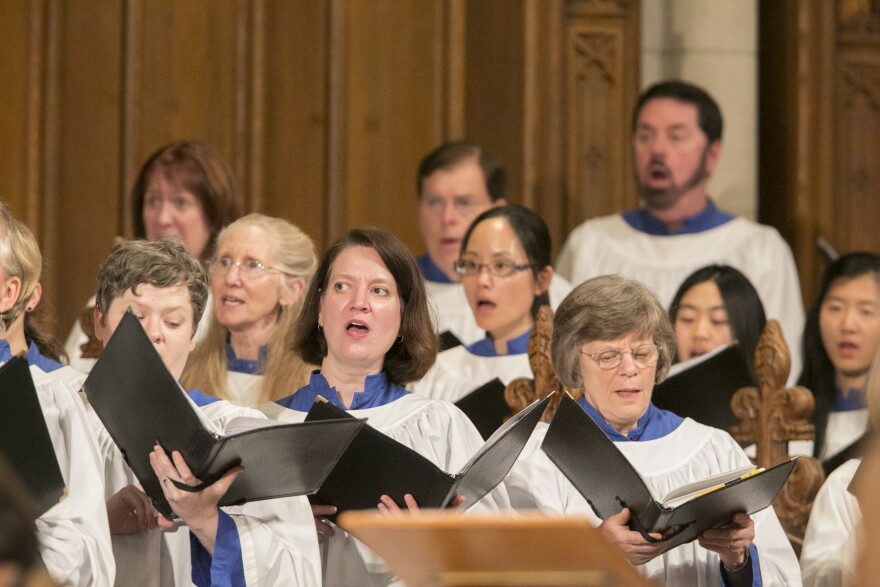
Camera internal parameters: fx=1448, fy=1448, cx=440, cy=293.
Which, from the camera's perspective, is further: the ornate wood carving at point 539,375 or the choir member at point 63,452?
the ornate wood carving at point 539,375

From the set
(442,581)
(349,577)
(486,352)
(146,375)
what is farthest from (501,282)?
(442,581)

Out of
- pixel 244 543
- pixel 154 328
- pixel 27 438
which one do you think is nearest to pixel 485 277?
pixel 154 328

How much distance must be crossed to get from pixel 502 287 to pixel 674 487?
60.5 inches

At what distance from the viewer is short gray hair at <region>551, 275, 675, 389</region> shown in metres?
3.94

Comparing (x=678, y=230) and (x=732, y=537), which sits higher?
(x=678, y=230)

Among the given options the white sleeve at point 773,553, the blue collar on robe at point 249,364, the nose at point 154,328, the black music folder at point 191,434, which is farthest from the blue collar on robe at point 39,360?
the white sleeve at point 773,553

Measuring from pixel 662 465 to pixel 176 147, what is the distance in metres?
2.53

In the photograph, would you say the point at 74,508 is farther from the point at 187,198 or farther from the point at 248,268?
the point at 187,198

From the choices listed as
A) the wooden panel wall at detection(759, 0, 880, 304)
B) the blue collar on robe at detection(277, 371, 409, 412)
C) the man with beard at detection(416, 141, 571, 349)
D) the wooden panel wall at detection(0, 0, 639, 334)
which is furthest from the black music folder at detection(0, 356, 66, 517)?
the wooden panel wall at detection(759, 0, 880, 304)

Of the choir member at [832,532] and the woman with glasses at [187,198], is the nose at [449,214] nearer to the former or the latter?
the woman with glasses at [187,198]

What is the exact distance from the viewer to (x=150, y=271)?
12.5ft

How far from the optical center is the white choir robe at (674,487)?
12.8 feet

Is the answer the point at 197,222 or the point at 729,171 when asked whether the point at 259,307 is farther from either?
the point at 729,171

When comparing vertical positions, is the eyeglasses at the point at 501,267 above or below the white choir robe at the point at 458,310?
above
